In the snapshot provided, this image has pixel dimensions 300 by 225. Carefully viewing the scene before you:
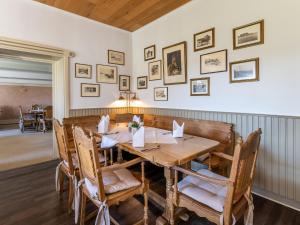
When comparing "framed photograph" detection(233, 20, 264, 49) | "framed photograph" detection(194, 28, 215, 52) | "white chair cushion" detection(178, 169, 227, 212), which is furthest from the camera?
"framed photograph" detection(194, 28, 215, 52)

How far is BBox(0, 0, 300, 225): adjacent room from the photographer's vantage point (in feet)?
4.91

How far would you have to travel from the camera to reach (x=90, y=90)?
3.76 meters

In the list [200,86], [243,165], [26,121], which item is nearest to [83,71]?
[200,86]

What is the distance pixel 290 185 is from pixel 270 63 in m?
1.47

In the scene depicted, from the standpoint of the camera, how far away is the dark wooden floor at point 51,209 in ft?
5.95

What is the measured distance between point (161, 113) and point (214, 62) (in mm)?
Result: 1490

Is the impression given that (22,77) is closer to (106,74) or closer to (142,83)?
(106,74)

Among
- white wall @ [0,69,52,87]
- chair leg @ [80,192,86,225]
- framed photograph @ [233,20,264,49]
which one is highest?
white wall @ [0,69,52,87]

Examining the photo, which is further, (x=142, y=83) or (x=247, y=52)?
(x=142, y=83)

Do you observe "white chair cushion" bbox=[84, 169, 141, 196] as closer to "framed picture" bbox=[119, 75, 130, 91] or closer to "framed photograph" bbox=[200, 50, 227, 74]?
"framed photograph" bbox=[200, 50, 227, 74]

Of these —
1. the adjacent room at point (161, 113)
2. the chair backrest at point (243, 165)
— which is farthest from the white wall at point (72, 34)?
the chair backrest at point (243, 165)

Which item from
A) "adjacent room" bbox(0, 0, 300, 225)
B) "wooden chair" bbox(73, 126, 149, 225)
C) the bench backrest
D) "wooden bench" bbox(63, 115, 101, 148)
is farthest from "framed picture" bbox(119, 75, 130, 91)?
"wooden chair" bbox(73, 126, 149, 225)

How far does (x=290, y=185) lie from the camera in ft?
6.72

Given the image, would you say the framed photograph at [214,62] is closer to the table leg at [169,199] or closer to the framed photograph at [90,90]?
the table leg at [169,199]
